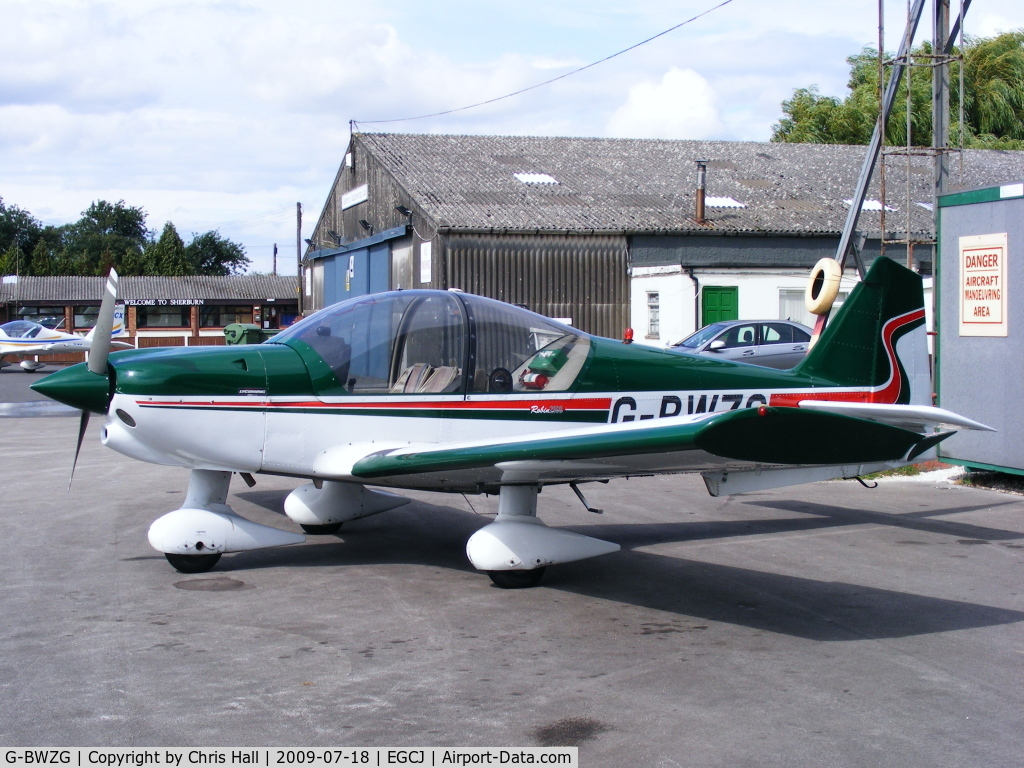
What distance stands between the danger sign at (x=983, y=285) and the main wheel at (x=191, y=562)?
25.6 ft

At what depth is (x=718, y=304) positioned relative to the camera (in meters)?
23.2

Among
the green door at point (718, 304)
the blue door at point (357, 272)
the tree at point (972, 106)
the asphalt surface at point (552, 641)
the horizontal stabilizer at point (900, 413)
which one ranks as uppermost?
the tree at point (972, 106)

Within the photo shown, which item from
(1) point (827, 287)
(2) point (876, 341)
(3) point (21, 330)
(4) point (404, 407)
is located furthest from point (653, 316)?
(3) point (21, 330)

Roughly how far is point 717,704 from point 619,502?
5.12m

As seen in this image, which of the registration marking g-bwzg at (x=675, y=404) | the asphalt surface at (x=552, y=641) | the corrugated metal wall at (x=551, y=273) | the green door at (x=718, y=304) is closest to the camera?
the asphalt surface at (x=552, y=641)

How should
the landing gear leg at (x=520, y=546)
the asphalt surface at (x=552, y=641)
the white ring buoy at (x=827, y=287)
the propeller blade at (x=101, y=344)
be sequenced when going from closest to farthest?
the asphalt surface at (x=552, y=641) → the landing gear leg at (x=520, y=546) → the propeller blade at (x=101, y=344) → the white ring buoy at (x=827, y=287)

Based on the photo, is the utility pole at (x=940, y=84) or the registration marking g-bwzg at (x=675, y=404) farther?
the utility pole at (x=940, y=84)

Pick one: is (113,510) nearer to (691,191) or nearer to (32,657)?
A: (32,657)

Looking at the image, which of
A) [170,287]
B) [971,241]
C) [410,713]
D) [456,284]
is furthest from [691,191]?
[170,287]

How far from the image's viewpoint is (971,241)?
1001 cm

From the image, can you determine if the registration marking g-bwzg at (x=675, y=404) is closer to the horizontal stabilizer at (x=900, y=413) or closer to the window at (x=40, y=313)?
the horizontal stabilizer at (x=900, y=413)

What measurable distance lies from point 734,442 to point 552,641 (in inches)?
59.2
